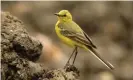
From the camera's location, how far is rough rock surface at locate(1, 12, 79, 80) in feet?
18.5

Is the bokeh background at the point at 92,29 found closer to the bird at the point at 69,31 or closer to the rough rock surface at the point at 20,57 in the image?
the bird at the point at 69,31

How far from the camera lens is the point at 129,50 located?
544 inches

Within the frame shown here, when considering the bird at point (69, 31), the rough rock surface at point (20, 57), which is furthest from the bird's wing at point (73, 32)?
the rough rock surface at point (20, 57)

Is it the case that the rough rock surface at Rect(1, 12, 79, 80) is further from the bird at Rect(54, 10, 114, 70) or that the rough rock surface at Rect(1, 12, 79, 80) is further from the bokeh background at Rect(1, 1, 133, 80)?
the bokeh background at Rect(1, 1, 133, 80)

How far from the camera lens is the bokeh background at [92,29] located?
12.6m

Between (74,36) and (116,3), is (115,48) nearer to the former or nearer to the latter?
(116,3)

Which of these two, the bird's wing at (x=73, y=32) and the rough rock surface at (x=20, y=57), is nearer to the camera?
the rough rock surface at (x=20, y=57)

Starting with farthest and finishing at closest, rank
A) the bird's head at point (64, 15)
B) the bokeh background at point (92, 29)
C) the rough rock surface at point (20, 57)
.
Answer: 1. the bokeh background at point (92, 29)
2. the bird's head at point (64, 15)
3. the rough rock surface at point (20, 57)

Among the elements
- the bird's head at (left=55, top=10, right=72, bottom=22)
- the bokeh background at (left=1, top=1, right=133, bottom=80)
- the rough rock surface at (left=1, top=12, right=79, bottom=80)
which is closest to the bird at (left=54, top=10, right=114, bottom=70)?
the bird's head at (left=55, top=10, right=72, bottom=22)

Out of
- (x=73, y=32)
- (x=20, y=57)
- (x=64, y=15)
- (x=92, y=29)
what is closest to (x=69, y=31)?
(x=73, y=32)

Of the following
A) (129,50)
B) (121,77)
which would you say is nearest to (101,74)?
(121,77)

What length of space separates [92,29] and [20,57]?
809 cm

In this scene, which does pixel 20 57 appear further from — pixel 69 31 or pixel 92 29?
pixel 92 29

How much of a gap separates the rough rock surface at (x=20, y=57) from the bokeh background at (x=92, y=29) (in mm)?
5939
